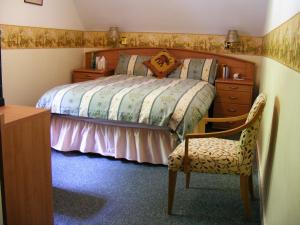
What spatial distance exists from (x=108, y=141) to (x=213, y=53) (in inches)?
95.8

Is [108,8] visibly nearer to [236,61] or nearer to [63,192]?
[236,61]

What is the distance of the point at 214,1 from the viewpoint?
178 inches

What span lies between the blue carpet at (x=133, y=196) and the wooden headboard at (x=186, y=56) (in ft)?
7.55

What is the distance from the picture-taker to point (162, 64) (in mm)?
4980

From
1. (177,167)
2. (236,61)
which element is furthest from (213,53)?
(177,167)

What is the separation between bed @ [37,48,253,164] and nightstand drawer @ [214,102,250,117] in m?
0.84

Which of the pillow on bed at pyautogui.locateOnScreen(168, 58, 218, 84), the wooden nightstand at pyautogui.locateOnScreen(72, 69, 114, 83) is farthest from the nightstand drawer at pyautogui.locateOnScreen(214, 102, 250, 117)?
the wooden nightstand at pyautogui.locateOnScreen(72, 69, 114, 83)

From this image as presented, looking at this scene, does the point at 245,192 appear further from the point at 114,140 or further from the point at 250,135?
the point at 114,140

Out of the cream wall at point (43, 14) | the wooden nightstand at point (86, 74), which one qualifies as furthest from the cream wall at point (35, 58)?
the wooden nightstand at point (86, 74)

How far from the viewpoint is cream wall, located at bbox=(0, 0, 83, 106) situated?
3.93m

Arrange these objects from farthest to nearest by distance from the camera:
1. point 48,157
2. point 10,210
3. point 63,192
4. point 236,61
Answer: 1. point 236,61
2. point 63,192
3. point 48,157
4. point 10,210

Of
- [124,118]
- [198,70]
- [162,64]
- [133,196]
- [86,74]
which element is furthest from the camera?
[86,74]

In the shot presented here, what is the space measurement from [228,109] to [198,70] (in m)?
0.72

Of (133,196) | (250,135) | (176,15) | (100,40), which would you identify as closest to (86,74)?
(100,40)
